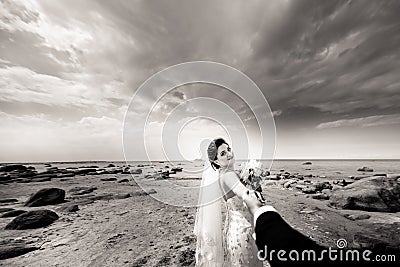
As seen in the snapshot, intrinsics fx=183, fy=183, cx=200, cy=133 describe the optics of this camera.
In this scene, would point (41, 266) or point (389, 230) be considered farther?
point (389, 230)

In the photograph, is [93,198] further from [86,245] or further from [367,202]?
[367,202]

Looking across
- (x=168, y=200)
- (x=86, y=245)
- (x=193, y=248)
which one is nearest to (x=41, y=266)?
(x=86, y=245)

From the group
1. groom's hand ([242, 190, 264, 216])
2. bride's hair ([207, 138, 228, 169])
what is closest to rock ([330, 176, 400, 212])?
bride's hair ([207, 138, 228, 169])

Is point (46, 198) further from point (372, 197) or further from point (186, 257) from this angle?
point (372, 197)

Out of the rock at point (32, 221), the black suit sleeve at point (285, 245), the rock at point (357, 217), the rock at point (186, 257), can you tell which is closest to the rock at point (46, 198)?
the rock at point (32, 221)

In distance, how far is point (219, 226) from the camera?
151 inches

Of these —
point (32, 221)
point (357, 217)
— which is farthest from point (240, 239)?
point (32, 221)

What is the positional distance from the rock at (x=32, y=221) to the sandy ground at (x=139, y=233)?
0.86 ft

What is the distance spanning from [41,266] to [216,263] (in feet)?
15.9

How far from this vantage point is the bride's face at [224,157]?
3477 mm

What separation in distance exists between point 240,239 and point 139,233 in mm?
5089

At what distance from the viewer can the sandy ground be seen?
17.1 feet

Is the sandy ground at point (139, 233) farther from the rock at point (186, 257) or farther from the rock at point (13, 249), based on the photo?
the rock at point (13, 249)

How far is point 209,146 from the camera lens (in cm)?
373
